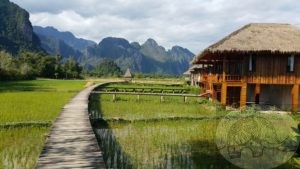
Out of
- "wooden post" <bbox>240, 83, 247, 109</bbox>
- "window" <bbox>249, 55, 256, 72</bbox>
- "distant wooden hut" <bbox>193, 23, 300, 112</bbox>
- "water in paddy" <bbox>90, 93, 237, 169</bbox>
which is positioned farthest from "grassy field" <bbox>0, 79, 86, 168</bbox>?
"window" <bbox>249, 55, 256, 72</bbox>

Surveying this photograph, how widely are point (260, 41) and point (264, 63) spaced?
1.31 metres

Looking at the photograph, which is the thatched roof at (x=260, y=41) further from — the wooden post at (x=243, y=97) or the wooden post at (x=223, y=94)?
the wooden post at (x=243, y=97)

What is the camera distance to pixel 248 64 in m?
22.0

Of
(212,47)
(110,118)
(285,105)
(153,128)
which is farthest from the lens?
(285,105)

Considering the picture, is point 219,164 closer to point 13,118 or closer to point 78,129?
point 78,129

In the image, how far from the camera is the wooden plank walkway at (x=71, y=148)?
22.7 ft

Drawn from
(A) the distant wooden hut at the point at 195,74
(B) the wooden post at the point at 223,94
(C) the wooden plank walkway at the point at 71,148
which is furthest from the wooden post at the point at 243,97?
(A) the distant wooden hut at the point at 195,74

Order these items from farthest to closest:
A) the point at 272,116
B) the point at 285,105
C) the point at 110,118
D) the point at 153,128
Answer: the point at 285,105 < the point at 272,116 < the point at 110,118 < the point at 153,128

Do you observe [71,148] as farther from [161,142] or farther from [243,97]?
[243,97]

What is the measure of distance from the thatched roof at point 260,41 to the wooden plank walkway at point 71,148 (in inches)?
431

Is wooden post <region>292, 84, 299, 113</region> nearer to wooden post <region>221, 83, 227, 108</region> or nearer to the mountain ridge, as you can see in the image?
wooden post <region>221, 83, 227, 108</region>

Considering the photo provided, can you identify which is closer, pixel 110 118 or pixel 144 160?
pixel 144 160

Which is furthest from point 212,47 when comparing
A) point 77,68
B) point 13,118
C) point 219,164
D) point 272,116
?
point 77,68

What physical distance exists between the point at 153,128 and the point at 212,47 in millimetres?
8642
